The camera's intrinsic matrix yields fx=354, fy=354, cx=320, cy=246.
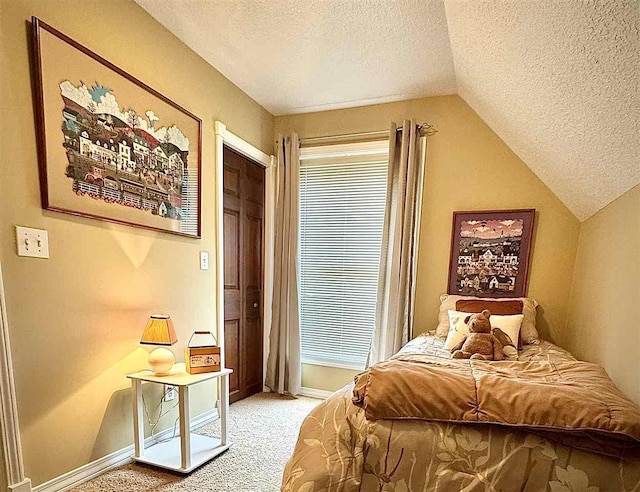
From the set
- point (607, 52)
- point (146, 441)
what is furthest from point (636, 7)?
point (146, 441)

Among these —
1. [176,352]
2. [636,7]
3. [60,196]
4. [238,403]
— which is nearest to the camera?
[636,7]

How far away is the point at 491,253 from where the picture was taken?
2.66 m

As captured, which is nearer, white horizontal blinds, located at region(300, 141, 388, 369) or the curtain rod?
the curtain rod

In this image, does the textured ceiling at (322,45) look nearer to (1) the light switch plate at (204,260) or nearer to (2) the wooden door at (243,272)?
(2) the wooden door at (243,272)

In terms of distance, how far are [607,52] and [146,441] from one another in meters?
2.82

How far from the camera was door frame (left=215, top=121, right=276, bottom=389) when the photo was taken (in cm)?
263

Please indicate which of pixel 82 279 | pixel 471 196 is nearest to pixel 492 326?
pixel 471 196

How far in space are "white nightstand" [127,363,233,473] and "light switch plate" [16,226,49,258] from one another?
31.0 inches

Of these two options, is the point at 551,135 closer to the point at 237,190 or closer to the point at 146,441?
the point at 237,190

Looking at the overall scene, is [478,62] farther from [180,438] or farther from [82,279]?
[180,438]

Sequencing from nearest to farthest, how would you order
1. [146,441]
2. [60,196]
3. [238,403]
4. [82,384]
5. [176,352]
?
[60,196], [82,384], [146,441], [176,352], [238,403]

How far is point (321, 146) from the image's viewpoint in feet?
10.4

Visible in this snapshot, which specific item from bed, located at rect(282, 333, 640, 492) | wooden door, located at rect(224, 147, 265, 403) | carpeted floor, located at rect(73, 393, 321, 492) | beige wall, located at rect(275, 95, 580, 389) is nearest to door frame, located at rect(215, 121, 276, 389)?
wooden door, located at rect(224, 147, 265, 403)

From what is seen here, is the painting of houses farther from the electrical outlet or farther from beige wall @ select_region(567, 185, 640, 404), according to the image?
beige wall @ select_region(567, 185, 640, 404)
